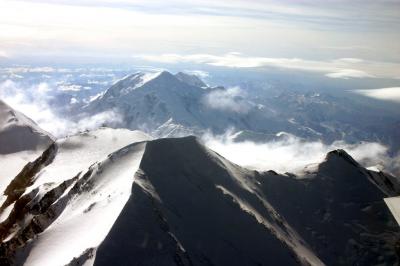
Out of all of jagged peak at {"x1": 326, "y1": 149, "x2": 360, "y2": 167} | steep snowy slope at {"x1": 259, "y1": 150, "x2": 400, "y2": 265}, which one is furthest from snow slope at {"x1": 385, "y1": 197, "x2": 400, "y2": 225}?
jagged peak at {"x1": 326, "y1": 149, "x2": 360, "y2": 167}

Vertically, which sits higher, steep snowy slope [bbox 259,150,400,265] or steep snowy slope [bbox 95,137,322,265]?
steep snowy slope [bbox 95,137,322,265]

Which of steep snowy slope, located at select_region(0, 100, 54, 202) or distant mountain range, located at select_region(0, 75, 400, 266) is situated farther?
steep snowy slope, located at select_region(0, 100, 54, 202)

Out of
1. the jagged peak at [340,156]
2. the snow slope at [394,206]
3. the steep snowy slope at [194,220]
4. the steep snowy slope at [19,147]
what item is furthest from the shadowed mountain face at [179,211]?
the steep snowy slope at [19,147]

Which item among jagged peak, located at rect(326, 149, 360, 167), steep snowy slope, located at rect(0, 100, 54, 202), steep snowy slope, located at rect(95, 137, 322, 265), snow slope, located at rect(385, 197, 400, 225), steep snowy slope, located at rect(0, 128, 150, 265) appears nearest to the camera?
snow slope, located at rect(385, 197, 400, 225)

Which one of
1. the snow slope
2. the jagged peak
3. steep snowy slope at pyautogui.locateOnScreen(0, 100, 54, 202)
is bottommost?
steep snowy slope at pyautogui.locateOnScreen(0, 100, 54, 202)

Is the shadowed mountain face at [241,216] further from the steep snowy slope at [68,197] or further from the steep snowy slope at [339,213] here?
the steep snowy slope at [68,197]

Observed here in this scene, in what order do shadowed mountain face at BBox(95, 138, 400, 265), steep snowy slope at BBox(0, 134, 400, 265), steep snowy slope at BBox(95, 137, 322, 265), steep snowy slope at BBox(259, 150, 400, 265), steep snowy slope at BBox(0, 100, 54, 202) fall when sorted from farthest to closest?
steep snowy slope at BBox(0, 100, 54, 202), steep snowy slope at BBox(259, 150, 400, 265), shadowed mountain face at BBox(95, 138, 400, 265), steep snowy slope at BBox(0, 134, 400, 265), steep snowy slope at BBox(95, 137, 322, 265)

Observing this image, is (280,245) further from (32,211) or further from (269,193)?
(32,211)

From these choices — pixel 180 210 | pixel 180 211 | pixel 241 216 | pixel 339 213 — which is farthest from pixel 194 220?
pixel 339 213

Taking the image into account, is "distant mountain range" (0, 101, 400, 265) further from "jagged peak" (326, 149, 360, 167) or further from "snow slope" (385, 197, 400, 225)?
"snow slope" (385, 197, 400, 225)
